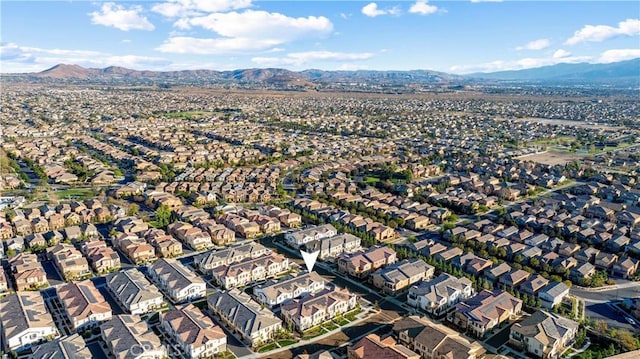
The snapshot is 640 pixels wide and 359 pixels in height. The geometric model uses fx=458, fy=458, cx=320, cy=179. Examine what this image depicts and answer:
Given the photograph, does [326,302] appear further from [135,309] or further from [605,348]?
[605,348]

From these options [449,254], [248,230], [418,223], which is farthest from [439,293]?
[248,230]

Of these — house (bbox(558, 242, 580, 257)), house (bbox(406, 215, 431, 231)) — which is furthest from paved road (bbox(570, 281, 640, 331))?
house (bbox(406, 215, 431, 231))

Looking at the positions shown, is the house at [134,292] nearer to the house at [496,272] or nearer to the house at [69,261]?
the house at [69,261]

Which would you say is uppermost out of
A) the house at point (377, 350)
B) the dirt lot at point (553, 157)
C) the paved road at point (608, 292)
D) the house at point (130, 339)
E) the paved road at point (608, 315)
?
the dirt lot at point (553, 157)

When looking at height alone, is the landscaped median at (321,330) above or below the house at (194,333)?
below

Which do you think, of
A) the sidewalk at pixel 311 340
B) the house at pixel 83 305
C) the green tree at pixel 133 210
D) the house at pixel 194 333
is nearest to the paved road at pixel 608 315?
the sidewalk at pixel 311 340
